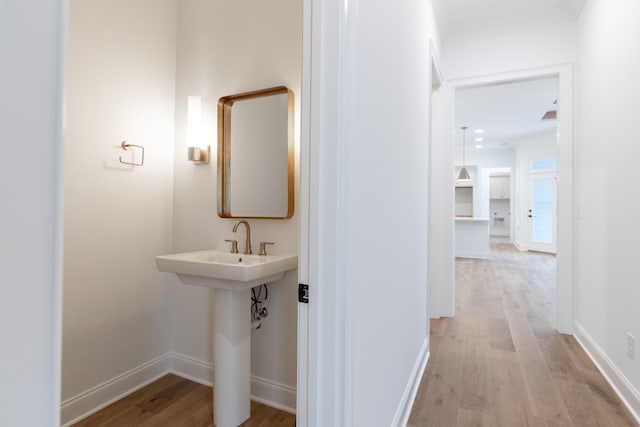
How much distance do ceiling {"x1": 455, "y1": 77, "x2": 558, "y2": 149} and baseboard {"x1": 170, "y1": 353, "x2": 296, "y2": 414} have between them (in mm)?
3526

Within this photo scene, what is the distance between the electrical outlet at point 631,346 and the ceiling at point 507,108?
282 centimetres

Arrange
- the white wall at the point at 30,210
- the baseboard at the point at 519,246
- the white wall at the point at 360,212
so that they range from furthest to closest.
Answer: the baseboard at the point at 519,246, the white wall at the point at 360,212, the white wall at the point at 30,210

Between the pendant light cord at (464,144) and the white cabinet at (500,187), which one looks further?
the white cabinet at (500,187)

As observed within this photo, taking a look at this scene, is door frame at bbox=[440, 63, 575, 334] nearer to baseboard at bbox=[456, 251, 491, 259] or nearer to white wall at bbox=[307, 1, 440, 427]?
white wall at bbox=[307, 1, 440, 427]

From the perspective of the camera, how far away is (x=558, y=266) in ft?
10.5

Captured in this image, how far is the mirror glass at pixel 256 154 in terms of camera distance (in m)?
2.13

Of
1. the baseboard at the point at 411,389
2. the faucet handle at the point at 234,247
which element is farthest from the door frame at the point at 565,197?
the faucet handle at the point at 234,247

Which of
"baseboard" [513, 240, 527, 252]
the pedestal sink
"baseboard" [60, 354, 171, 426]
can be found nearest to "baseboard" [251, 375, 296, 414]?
the pedestal sink

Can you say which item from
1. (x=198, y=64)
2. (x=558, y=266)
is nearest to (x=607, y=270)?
(x=558, y=266)

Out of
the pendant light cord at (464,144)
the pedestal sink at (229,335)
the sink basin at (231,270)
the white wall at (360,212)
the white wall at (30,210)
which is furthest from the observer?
the pendant light cord at (464,144)

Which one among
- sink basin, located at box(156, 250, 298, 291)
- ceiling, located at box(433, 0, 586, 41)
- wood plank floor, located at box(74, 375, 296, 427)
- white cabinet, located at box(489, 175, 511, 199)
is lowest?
wood plank floor, located at box(74, 375, 296, 427)

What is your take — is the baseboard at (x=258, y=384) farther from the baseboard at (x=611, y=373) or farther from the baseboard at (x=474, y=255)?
the baseboard at (x=474, y=255)

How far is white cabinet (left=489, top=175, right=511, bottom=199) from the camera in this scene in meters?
11.9

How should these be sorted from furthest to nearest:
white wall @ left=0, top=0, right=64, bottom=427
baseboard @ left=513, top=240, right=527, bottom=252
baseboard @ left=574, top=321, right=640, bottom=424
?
baseboard @ left=513, top=240, right=527, bottom=252 → baseboard @ left=574, top=321, right=640, bottom=424 → white wall @ left=0, top=0, right=64, bottom=427
